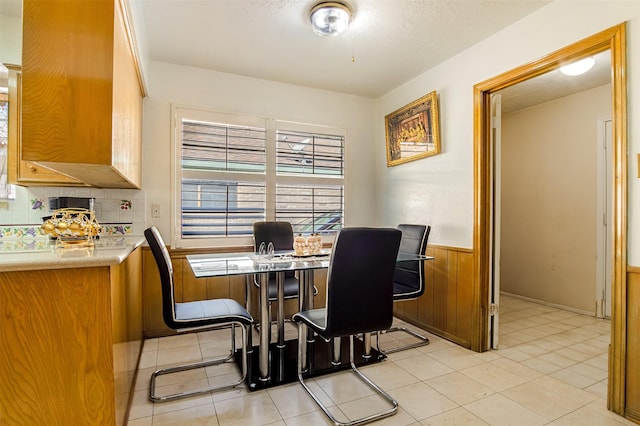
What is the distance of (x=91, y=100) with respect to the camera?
1.51 meters

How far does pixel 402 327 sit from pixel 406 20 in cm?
254

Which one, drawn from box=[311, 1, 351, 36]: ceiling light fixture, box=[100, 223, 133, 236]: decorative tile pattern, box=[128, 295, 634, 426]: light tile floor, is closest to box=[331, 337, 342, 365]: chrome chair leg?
box=[128, 295, 634, 426]: light tile floor

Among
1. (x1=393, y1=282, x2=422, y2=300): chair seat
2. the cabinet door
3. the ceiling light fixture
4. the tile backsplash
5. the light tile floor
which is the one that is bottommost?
the light tile floor

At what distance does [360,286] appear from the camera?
5.90 feet

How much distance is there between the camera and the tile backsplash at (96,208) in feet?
8.08

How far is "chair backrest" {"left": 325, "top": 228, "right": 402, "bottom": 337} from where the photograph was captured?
1.72m

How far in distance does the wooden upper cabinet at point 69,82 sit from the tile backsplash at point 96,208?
1.32 m

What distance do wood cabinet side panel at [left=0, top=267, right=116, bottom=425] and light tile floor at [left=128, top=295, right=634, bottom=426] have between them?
48cm

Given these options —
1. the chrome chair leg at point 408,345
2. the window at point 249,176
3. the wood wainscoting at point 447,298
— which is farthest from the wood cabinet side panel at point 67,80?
the wood wainscoting at point 447,298

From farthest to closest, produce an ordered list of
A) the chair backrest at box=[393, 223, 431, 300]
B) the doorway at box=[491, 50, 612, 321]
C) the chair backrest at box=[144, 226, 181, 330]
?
the doorway at box=[491, 50, 612, 321], the chair backrest at box=[393, 223, 431, 300], the chair backrest at box=[144, 226, 181, 330]

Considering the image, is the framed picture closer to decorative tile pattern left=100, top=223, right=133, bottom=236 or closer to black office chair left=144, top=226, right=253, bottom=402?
black office chair left=144, top=226, right=253, bottom=402

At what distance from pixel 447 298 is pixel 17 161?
3424 mm

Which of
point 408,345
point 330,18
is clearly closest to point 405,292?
point 408,345

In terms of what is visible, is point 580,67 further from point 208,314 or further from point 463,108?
point 208,314
